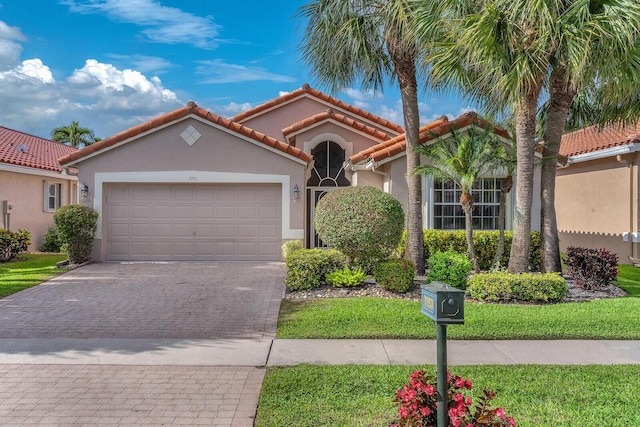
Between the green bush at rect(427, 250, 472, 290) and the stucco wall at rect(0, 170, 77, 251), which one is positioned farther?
the stucco wall at rect(0, 170, 77, 251)

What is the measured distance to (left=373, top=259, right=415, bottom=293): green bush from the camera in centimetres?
975

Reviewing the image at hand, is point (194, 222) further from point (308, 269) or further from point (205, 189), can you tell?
point (308, 269)

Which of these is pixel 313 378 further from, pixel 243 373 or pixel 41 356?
pixel 41 356

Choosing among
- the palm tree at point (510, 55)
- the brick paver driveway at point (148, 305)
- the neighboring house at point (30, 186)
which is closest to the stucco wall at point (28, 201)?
the neighboring house at point (30, 186)

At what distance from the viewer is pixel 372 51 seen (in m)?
12.0

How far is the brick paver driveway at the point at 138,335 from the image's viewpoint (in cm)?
448

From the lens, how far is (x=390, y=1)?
1096 cm

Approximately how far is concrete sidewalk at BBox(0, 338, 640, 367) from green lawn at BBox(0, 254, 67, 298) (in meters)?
4.54

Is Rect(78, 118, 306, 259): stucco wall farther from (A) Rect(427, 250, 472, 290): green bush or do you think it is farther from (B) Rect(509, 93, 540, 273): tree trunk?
(B) Rect(509, 93, 540, 273): tree trunk

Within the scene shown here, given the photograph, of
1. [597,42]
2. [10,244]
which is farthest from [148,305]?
[597,42]

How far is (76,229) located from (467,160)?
11.0m

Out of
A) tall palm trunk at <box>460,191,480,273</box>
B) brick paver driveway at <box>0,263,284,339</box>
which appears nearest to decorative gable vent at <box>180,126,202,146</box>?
brick paver driveway at <box>0,263,284,339</box>

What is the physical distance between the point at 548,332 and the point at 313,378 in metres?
4.07

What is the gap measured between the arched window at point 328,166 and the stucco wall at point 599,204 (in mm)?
9185
